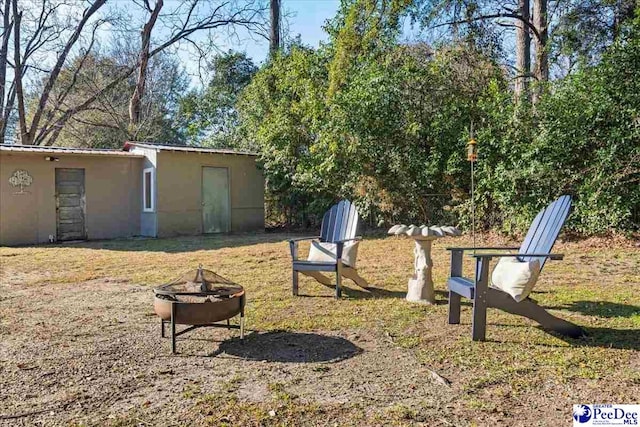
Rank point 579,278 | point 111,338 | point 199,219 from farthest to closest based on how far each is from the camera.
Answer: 1. point 199,219
2. point 579,278
3. point 111,338

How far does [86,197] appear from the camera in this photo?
442 inches

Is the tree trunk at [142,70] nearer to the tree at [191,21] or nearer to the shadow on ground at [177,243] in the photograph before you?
the tree at [191,21]

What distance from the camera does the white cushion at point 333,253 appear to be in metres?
5.31

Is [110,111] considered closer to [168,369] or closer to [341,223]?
[341,223]

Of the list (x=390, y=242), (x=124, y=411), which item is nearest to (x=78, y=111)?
(x=390, y=242)

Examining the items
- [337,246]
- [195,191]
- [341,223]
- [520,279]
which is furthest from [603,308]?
[195,191]

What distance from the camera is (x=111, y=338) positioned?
12.4 feet

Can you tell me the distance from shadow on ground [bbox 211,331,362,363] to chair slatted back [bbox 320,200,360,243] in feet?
6.35

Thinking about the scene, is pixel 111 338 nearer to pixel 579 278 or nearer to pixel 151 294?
pixel 151 294

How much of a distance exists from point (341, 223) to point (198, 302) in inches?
105

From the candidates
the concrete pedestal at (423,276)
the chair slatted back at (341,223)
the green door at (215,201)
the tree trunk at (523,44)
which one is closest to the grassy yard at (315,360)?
the concrete pedestal at (423,276)

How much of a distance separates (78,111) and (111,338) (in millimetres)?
16840

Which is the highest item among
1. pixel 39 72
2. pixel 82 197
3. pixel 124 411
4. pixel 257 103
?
pixel 39 72

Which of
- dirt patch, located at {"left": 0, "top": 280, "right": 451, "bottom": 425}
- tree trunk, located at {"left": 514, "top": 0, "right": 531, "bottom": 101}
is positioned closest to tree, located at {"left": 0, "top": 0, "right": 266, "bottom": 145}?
tree trunk, located at {"left": 514, "top": 0, "right": 531, "bottom": 101}
